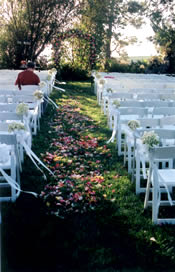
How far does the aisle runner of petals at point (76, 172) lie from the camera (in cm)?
444

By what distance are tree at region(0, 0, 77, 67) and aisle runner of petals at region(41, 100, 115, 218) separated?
17.3 m

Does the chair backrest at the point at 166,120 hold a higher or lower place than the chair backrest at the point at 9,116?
lower

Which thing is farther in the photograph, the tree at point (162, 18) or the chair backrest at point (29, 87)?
the tree at point (162, 18)

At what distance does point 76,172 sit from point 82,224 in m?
1.69

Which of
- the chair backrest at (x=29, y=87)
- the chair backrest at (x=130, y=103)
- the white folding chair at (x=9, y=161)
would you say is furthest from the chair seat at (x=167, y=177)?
the chair backrest at (x=29, y=87)

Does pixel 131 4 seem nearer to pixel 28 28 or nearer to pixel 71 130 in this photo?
pixel 28 28

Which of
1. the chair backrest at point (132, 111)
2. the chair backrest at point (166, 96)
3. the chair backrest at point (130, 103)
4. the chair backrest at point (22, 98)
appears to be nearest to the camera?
the chair backrest at point (132, 111)

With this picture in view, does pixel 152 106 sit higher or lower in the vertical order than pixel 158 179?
higher

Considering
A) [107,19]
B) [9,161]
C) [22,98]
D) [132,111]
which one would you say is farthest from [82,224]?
[107,19]

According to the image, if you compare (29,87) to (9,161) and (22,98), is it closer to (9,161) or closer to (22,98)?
(22,98)

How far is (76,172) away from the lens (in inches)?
218

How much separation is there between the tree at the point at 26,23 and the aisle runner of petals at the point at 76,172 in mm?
17289

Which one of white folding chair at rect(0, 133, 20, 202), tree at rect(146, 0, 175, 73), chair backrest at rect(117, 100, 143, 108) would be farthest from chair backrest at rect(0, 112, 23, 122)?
tree at rect(146, 0, 175, 73)

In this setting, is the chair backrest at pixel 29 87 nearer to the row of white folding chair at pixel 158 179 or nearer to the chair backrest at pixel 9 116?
the chair backrest at pixel 9 116
